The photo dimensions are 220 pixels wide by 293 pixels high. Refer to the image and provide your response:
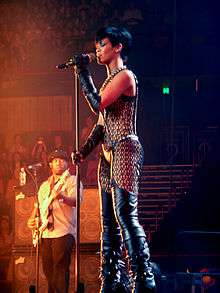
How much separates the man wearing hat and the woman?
3.12m

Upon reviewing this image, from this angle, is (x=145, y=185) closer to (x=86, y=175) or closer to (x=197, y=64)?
(x=86, y=175)

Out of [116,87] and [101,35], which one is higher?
[101,35]

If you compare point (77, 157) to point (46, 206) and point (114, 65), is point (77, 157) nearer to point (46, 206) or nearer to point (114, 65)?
point (114, 65)

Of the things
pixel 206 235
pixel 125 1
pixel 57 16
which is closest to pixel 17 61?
pixel 57 16

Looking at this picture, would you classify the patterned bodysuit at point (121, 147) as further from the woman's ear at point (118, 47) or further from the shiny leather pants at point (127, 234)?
the woman's ear at point (118, 47)

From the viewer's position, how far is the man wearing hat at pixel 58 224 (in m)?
6.61

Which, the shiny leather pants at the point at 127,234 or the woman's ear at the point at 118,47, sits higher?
the woman's ear at the point at 118,47

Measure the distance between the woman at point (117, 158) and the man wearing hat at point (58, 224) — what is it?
312 cm

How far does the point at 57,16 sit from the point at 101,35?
5.43 m

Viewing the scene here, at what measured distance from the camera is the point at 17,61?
877 cm

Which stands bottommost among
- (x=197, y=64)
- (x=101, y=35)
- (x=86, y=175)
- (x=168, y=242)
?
(x=168, y=242)

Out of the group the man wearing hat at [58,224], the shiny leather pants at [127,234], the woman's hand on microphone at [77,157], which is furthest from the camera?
the man wearing hat at [58,224]

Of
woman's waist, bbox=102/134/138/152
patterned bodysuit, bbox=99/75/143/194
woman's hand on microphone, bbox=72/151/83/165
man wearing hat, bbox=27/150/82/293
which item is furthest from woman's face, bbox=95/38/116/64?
man wearing hat, bbox=27/150/82/293

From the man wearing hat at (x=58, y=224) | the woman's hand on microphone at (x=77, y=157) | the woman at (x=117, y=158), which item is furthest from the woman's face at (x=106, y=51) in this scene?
the man wearing hat at (x=58, y=224)
